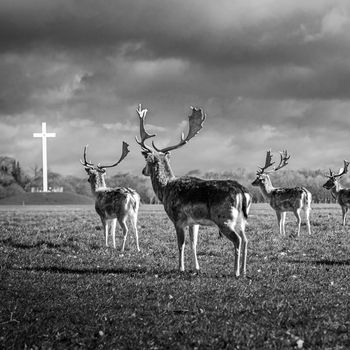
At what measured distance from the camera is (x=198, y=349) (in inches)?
266

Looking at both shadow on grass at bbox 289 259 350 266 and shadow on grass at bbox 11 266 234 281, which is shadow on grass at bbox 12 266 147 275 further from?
shadow on grass at bbox 289 259 350 266

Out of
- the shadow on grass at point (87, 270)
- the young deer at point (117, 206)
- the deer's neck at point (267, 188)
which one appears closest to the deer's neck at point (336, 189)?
the deer's neck at point (267, 188)

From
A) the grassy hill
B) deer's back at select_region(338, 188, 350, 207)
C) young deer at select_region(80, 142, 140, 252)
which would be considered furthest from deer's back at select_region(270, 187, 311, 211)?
the grassy hill

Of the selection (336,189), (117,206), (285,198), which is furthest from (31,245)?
(336,189)

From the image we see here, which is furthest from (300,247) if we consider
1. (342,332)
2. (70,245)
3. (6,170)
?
(6,170)

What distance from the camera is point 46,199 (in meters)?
87.1

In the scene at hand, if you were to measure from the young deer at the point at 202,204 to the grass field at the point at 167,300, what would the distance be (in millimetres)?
991

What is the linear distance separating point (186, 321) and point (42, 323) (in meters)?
2.37

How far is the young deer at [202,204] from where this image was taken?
11312 millimetres

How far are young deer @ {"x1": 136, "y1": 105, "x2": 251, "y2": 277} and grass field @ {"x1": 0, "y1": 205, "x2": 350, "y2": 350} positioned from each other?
0.99 metres

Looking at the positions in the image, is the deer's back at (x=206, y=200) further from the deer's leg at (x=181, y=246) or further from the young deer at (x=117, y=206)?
the young deer at (x=117, y=206)

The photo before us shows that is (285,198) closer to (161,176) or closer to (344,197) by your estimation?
(344,197)

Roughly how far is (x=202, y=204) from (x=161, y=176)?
2479mm

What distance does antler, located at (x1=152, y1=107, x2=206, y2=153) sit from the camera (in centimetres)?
1449
